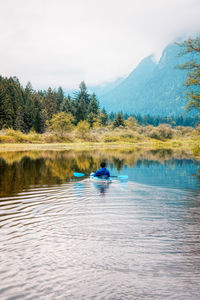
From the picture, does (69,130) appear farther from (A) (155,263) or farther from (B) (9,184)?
(A) (155,263)

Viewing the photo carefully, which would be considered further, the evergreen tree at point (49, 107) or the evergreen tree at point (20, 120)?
the evergreen tree at point (49, 107)

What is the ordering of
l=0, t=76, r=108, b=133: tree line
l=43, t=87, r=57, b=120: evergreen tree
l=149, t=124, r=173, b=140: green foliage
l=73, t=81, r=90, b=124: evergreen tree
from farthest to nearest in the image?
l=73, t=81, r=90, b=124: evergreen tree
l=43, t=87, r=57, b=120: evergreen tree
l=149, t=124, r=173, b=140: green foliage
l=0, t=76, r=108, b=133: tree line

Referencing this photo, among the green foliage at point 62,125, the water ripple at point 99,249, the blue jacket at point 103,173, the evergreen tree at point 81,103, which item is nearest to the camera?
the water ripple at point 99,249

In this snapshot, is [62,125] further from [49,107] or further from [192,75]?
[192,75]

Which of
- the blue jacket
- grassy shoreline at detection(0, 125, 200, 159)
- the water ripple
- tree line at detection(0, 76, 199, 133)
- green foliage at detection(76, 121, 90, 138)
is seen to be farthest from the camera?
tree line at detection(0, 76, 199, 133)

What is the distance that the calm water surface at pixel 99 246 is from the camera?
18.6 feet

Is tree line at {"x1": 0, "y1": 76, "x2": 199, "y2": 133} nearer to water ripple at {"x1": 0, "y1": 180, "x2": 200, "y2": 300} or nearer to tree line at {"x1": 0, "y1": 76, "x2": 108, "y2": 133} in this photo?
tree line at {"x1": 0, "y1": 76, "x2": 108, "y2": 133}

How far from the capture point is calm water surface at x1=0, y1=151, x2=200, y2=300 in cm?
568

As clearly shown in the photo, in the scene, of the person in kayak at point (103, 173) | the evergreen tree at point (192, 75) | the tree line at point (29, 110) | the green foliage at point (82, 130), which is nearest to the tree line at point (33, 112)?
the tree line at point (29, 110)

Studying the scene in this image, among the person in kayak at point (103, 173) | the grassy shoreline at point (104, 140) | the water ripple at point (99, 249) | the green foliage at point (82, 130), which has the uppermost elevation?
the green foliage at point (82, 130)

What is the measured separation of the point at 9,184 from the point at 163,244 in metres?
13.2

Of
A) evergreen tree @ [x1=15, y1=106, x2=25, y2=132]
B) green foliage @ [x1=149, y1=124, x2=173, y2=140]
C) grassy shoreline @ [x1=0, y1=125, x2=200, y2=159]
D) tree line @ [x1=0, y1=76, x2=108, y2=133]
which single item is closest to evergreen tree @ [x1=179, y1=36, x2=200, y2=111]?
grassy shoreline @ [x1=0, y1=125, x2=200, y2=159]

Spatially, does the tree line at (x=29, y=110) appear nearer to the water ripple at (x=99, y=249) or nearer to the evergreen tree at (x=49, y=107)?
the evergreen tree at (x=49, y=107)

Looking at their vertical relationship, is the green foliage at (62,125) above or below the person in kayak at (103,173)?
above
